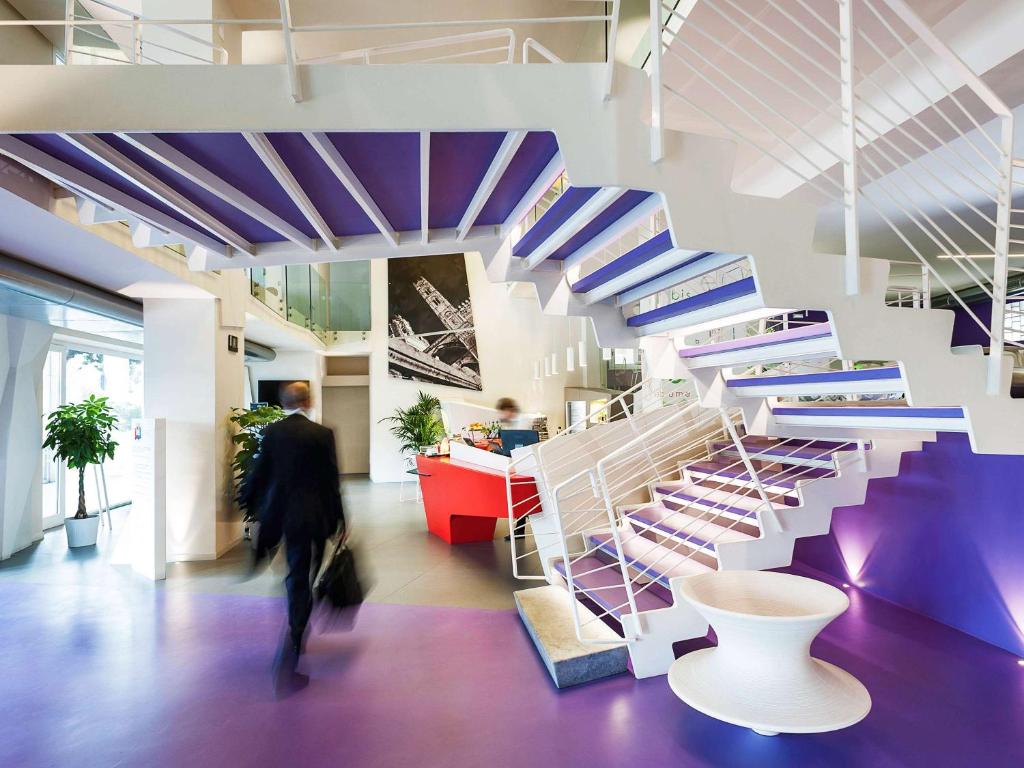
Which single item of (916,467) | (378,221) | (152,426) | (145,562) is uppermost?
(378,221)

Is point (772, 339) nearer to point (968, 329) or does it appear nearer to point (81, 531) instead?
point (81, 531)

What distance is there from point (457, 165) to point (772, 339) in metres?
1.56

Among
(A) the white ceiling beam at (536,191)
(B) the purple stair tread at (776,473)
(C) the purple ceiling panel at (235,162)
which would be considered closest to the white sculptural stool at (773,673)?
(B) the purple stair tread at (776,473)

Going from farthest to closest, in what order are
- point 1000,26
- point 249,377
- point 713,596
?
point 249,377
point 713,596
point 1000,26

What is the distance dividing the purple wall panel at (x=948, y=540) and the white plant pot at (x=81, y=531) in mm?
7642

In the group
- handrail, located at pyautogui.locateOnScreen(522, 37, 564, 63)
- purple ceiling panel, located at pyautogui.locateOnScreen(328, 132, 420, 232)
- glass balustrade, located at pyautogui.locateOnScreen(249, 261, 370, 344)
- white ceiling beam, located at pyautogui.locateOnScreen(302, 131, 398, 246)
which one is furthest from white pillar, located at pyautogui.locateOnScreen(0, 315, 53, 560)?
handrail, located at pyautogui.locateOnScreen(522, 37, 564, 63)

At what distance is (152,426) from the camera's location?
17.1ft

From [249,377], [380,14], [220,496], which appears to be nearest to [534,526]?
[220,496]

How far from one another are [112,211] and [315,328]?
7.90m

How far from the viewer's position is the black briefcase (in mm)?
3430

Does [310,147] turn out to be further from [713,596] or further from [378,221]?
[713,596]

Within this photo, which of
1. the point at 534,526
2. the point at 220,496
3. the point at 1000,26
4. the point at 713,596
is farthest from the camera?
the point at 220,496

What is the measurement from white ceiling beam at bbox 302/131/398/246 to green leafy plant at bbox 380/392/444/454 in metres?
8.20

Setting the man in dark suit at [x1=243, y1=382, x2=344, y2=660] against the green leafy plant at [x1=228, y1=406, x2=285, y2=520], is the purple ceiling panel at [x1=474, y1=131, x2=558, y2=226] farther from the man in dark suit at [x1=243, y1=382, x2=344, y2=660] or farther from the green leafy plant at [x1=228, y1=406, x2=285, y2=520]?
the green leafy plant at [x1=228, y1=406, x2=285, y2=520]
